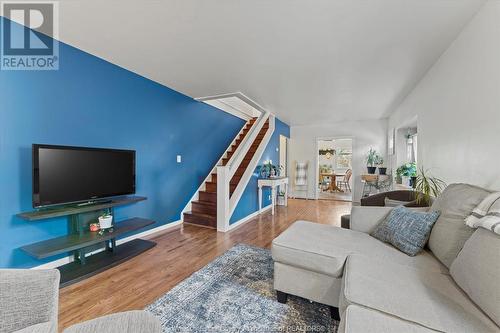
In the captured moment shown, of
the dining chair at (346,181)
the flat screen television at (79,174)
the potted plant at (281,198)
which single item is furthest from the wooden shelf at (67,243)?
the dining chair at (346,181)

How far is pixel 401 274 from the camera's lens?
Answer: 125cm

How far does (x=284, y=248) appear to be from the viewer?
160 cm

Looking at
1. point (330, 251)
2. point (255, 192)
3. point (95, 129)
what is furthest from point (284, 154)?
point (330, 251)

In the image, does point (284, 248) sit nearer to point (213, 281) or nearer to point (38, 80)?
point (213, 281)

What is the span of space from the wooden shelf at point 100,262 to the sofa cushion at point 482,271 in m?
2.82

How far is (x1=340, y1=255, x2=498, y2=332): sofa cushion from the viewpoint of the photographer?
2.91ft

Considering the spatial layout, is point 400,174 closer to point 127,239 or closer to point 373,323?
point 373,323

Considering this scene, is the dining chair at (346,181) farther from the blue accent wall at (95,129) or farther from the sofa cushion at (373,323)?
the sofa cushion at (373,323)

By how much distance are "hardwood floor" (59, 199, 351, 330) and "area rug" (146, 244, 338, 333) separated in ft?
0.67

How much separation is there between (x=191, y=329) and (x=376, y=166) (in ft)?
19.7

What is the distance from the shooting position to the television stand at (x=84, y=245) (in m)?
1.89

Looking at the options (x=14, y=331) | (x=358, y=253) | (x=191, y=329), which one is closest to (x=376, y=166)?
(x=358, y=253)

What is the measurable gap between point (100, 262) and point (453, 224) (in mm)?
3117

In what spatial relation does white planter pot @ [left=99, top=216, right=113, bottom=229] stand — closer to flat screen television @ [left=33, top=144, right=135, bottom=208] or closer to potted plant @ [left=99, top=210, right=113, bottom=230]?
potted plant @ [left=99, top=210, right=113, bottom=230]
